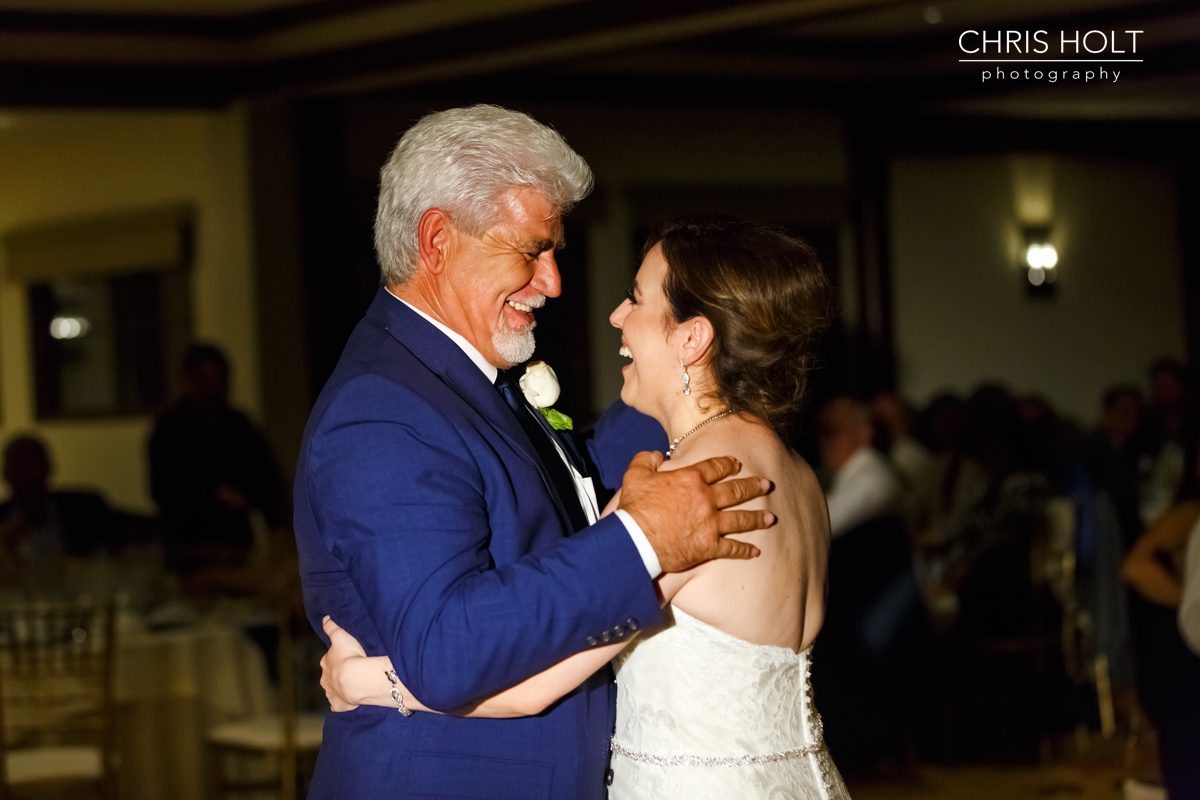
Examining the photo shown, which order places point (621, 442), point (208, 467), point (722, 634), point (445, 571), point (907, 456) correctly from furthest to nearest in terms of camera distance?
point (907, 456), point (208, 467), point (621, 442), point (722, 634), point (445, 571)

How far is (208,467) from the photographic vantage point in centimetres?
626

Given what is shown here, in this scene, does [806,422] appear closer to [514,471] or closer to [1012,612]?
[514,471]

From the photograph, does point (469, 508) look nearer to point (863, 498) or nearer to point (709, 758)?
point (709, 758)

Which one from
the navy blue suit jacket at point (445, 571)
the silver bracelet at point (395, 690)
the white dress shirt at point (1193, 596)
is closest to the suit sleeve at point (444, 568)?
the navy blue suit jacket at point (445, 571)

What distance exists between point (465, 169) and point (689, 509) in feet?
1.70

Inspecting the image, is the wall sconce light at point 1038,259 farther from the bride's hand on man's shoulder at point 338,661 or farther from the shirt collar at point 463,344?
the bride's hand on man's shoulder at point 338,661

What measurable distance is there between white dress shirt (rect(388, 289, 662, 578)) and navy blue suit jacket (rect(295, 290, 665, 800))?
0.04 ft

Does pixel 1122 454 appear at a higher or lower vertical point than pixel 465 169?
lower

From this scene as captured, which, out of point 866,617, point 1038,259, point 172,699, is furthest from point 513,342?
point 1038,259

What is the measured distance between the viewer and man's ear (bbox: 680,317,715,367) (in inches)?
72.0

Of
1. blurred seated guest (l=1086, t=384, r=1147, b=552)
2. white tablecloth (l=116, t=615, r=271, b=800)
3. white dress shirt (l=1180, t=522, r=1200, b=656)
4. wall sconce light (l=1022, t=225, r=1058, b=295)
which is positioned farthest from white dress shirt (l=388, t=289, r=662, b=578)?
wall sconce light (l=1022, t=225, r=1058, b=295)

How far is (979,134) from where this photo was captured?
31.3ft

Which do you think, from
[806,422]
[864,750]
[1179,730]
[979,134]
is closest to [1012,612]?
[864,750]

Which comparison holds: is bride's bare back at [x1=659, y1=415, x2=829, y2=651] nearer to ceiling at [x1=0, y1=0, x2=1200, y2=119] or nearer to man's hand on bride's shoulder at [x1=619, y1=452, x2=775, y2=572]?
man's hand on bride's shoulder at [x1=619, y1=452, x2=775, y2=572]
